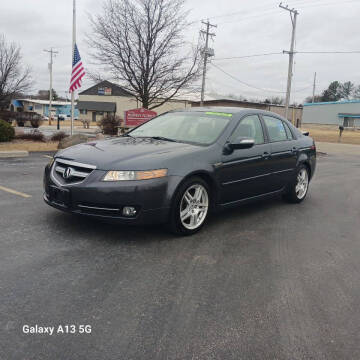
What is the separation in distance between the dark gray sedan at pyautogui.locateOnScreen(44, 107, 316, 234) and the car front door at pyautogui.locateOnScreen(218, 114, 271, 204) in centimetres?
1

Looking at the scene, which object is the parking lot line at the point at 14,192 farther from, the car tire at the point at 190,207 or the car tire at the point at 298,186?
the car tire at the point at 298,186

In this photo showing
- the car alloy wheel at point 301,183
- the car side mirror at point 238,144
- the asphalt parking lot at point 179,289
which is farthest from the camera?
the car alloy wheel at point 301,183

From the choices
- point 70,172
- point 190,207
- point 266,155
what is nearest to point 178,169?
point 190,207

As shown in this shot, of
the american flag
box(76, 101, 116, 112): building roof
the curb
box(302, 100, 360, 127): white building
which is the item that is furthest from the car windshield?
box(302, 100, 360, 127): white building

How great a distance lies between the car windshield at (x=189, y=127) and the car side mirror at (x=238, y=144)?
8.4 inches

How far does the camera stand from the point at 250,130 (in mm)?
5539

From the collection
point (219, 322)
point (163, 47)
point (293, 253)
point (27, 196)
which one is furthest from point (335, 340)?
point (163, 47)

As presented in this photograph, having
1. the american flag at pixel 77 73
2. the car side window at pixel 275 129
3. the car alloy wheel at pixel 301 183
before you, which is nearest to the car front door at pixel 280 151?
the car side window at pixel 275 129

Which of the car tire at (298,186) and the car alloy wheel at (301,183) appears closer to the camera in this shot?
the car tire at (298,186)

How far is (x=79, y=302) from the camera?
114 inches

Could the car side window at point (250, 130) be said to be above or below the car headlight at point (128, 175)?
above

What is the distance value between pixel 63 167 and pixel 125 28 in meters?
14.0

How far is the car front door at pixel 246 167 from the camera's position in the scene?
4934mm

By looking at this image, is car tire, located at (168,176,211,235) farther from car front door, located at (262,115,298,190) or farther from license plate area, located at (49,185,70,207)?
car front door, located at (262,115,298,190)
